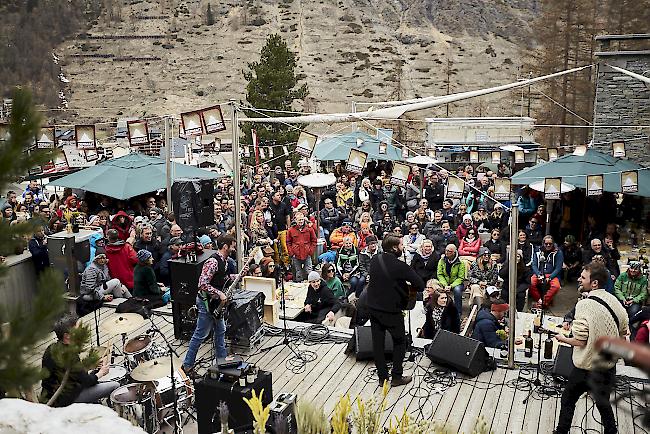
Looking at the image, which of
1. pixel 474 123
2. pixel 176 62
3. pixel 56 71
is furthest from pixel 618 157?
pixel 56 71

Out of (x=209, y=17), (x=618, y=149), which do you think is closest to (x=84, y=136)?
(x=618, y=149)

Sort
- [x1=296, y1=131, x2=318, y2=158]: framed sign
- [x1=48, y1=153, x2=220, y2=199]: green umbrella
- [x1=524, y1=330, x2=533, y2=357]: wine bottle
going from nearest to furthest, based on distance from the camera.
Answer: [x1=524, y1=330, x2=533, y2=357]: wine bottle → [x1=296, y1=131, x2=318, y2=158]: framed sign → [x1=48, y1=153, x2=220, y2=199]: green umbrella

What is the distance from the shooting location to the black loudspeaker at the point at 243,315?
6.86m

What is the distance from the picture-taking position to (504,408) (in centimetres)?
561

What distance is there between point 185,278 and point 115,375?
1688mm

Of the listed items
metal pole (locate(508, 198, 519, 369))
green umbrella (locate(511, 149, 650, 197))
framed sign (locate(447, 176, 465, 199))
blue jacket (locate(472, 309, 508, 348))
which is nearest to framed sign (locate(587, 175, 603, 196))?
green umbrella (locate(511, 149, 650, 197))

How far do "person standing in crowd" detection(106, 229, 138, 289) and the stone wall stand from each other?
11.6 meters

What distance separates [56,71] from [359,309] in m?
59.6

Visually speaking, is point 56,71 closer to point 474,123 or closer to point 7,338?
point 474,123

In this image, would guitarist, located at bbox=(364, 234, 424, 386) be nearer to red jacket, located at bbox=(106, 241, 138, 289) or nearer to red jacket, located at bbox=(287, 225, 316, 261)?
red jacket, located at bbox=(106, 241, 138, 289)

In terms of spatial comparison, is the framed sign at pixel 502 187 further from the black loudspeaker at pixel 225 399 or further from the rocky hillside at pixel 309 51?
the rocky hillside at pixel 309 51

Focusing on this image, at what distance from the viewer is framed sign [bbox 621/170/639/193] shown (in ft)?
37.5

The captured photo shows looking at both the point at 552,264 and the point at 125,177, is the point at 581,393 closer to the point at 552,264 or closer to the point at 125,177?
the point at 552,264

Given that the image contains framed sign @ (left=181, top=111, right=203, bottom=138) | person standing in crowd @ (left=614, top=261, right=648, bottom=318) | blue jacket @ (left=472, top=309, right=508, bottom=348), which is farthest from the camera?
framed sign @ (left=181, top=111, right=203, bottom=138)
